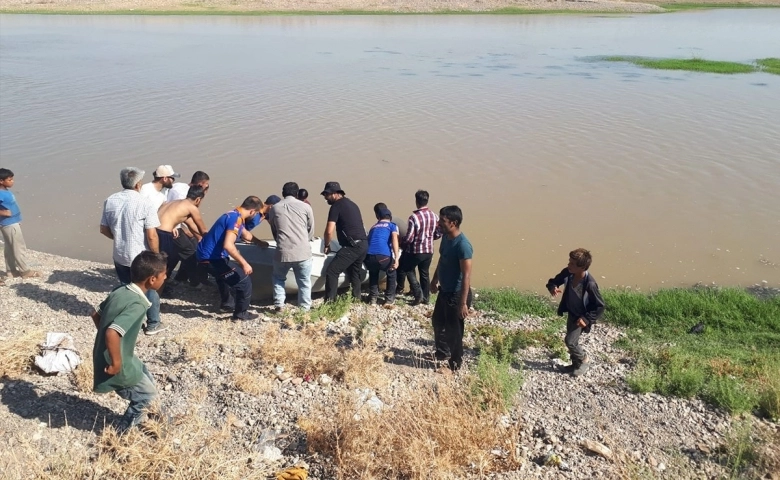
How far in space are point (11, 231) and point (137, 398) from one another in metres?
4.22

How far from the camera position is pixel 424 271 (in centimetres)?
785

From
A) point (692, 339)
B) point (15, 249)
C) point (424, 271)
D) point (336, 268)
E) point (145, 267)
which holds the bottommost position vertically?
point (692, 339)

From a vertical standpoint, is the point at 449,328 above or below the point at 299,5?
below

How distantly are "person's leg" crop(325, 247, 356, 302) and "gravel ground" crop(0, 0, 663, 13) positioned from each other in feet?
172

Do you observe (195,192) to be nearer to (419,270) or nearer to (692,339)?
(419,270)

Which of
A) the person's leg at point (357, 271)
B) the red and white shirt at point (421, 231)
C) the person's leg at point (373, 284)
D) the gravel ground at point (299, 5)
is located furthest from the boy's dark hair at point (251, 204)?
the gravel ground at point (299, 5)

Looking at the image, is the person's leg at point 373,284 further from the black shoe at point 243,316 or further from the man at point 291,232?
the black shoe at point 243,316

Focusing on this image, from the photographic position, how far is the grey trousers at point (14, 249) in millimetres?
7445

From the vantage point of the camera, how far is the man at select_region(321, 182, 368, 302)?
7270 millimetres

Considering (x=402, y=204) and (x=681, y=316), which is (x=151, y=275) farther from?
(x=402, y=204)

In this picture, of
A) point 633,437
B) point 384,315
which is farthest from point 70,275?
point 633,437

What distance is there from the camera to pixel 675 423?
5.07m

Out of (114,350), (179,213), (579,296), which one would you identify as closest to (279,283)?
(179,213)

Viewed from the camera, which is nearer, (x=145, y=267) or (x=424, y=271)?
(x=145, y=267)
